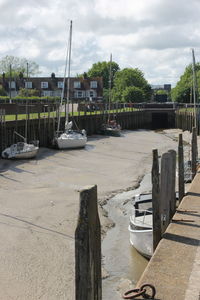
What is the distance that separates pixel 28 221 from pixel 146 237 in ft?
17.7

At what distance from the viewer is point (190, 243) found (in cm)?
856

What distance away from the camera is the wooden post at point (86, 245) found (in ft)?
14.9

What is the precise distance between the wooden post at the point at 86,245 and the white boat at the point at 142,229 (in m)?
6.64

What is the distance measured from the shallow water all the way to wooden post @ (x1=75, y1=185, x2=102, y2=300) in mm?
5356

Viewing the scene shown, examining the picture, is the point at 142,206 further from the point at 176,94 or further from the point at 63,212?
the point at 176,94

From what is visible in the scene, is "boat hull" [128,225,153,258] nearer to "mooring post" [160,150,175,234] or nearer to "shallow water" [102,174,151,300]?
"shallow water" [102,174,151,300]

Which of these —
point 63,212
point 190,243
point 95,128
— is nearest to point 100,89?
point 95,128

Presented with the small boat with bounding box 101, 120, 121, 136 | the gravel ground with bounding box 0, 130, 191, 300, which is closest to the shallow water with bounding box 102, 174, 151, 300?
the gravel ground with bounding box 0, 130, 191, 300

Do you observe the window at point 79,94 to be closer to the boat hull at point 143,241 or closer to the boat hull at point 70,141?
the boat hull at point 70,141

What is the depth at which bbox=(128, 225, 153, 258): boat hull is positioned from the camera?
36.9ft

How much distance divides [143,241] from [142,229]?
1.07 ft

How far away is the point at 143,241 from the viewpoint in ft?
37.6

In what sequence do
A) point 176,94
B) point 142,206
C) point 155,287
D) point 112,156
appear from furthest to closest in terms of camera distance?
point 176,94
point 112,156
point 142,206
point 155,287

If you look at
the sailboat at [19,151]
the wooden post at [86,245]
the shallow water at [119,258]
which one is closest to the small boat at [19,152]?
the sailboat at [19,151]
